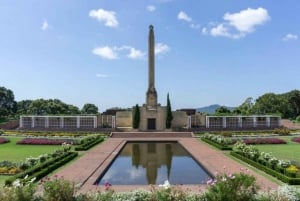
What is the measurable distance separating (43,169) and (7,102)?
197ft

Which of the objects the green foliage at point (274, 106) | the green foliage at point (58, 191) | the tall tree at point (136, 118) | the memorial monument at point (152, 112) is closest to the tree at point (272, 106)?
the green foliage at point (274, 106)

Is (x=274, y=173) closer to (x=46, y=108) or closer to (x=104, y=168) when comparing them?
(x=104, y=168)

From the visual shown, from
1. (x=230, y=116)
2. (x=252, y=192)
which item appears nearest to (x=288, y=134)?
(x=230, y=116)

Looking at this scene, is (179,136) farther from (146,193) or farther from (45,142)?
(146,193)

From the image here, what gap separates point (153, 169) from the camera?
18328 millimetres

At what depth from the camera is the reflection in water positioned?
15.6 metres

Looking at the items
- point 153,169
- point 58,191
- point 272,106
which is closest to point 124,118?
point 153,169

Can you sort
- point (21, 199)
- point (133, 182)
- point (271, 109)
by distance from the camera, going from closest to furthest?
1. point (21, 199)
2. point (133, 182)
3. point (271, 109)

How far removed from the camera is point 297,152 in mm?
23453

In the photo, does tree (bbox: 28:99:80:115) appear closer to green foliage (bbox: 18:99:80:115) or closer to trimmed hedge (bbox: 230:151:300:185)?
green foliage (bbox: 18:99:80:115)

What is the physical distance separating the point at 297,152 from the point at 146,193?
16.9m

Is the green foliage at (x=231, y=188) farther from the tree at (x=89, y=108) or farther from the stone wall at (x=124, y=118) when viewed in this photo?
the tree at (x=89, y=108)

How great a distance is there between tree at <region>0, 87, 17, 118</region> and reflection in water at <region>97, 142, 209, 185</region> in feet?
169

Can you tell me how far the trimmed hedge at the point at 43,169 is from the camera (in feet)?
45.0
